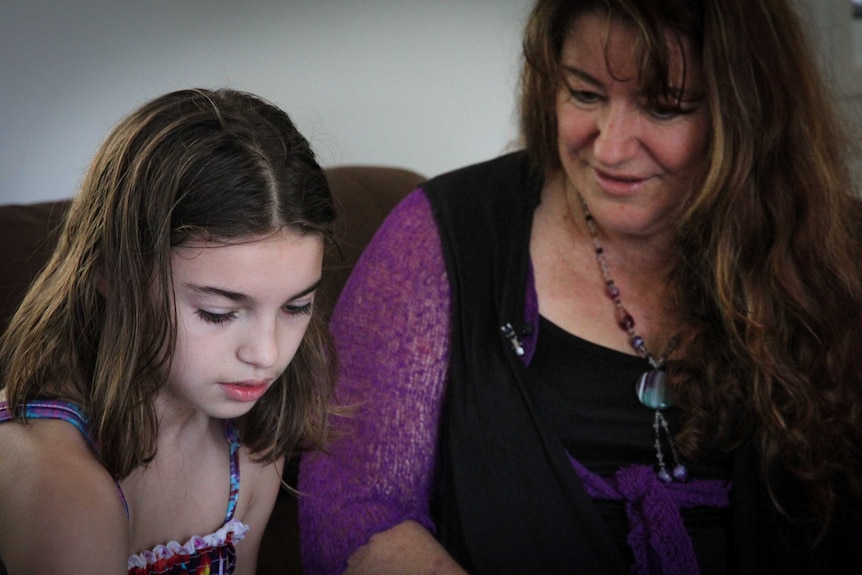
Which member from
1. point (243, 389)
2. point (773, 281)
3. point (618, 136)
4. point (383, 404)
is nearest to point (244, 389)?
point (243, 389)

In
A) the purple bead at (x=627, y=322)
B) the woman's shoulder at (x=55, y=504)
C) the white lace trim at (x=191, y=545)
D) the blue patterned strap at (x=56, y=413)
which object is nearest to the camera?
the woman's shoulder at (x=55, y=504)

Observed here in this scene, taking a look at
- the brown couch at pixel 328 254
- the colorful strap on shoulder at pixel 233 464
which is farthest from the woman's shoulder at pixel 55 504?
the colorful strap on shoulder at pixel 233 464

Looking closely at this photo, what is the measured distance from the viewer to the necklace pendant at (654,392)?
1.60 meters

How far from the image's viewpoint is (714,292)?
62.6 inches

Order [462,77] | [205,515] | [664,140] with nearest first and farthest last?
[205,515] < [664,140] < [462,77]

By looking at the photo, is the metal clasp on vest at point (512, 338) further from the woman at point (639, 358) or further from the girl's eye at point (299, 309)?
the girl's eye at point (299, 309)

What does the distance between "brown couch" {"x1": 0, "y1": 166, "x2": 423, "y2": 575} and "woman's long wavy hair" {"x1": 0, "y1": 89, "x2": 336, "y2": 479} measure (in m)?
0.18

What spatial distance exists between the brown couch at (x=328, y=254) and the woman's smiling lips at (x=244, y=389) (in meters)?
0.29

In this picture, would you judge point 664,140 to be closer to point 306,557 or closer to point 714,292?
point 714,292

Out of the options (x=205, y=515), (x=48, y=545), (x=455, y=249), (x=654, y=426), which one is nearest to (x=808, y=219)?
(x=654, y=426)

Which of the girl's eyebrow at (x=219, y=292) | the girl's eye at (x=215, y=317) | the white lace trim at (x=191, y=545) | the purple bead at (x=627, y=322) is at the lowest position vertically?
the white lace trim at (x=191, y=545)

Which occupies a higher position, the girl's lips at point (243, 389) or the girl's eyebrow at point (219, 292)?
the girl's eyebrow at point (219, 292)

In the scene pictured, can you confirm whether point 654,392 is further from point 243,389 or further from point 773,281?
point 243,389

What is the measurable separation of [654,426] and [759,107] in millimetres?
466
